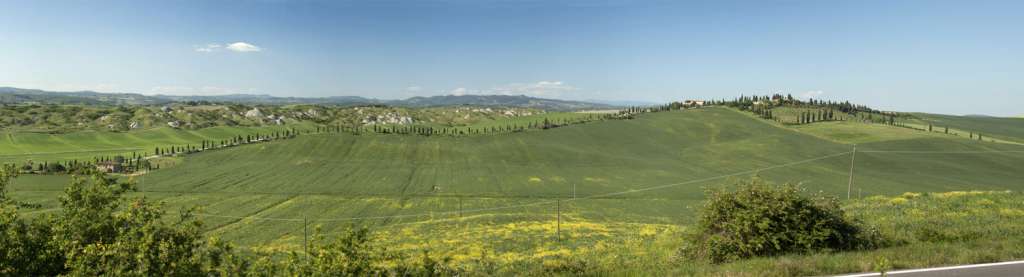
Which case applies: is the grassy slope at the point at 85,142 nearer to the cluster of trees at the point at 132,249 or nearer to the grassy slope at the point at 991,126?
the cluster of trees at the point at 132,249

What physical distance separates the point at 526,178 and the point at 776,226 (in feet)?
251

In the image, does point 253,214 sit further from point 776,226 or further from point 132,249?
point 776,226

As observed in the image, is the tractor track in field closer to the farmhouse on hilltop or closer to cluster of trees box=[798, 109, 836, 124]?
the farmhouse on hilltop

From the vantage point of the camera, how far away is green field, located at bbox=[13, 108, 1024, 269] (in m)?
51.7

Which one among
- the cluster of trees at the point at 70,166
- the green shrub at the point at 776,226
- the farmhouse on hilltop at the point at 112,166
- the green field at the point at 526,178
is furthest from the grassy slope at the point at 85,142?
the green shrub at the point at 776,226

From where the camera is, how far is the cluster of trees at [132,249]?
37.6 ft

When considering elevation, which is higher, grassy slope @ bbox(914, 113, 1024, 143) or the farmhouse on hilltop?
grassy slope @ bbox(914, 113, 1024, 143)

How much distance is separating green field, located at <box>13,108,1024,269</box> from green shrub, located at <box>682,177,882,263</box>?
18.0 ft

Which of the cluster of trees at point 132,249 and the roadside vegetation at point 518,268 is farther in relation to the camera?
the roadside vegetation at point 518,268

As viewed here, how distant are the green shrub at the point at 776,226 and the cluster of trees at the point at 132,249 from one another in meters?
10.9

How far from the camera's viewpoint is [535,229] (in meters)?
48.5

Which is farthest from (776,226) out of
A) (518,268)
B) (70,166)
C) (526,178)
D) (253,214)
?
(70,166)

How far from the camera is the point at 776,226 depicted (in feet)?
53.0

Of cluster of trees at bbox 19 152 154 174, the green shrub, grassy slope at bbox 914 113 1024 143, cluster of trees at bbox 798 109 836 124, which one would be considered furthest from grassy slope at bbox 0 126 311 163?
grassy slope at bbox 914 113 1024 143
